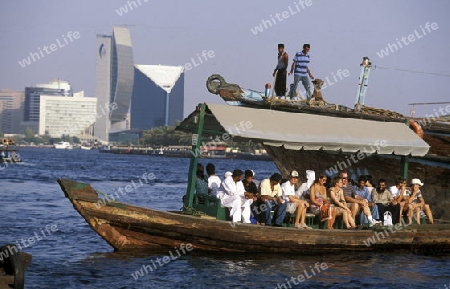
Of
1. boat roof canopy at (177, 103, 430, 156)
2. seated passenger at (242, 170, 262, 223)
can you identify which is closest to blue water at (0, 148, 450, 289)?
seated passenger at (242, 170, 262, 223)

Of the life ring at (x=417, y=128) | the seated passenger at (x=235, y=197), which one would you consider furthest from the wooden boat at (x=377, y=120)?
the seated passenger at (x=235, y=197)

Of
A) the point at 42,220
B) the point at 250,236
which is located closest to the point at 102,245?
the point at 250,236

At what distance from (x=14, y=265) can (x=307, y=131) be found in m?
7.82

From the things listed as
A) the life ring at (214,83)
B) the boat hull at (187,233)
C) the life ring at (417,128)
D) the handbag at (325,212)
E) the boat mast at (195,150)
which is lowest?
the boat hull at (187,233)

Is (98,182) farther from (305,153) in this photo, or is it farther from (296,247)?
(296,247)

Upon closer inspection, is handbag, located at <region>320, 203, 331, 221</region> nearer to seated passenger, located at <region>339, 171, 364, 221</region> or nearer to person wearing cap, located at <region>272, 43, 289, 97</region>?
seated passenger, located at <region>339, 171, 364, 221</region>

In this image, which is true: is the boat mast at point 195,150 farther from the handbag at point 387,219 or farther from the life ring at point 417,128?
the life ring at point 417,128

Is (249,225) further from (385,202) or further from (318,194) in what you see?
(385,202)

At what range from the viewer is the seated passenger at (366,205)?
17.3 m

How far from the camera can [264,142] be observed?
1587 centimetres

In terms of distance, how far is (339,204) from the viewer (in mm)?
16844

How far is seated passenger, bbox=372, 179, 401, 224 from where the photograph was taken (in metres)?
17.6

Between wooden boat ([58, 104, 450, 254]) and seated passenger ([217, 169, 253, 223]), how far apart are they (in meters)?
0.20

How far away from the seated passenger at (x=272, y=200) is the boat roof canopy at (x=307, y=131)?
0.79 m
